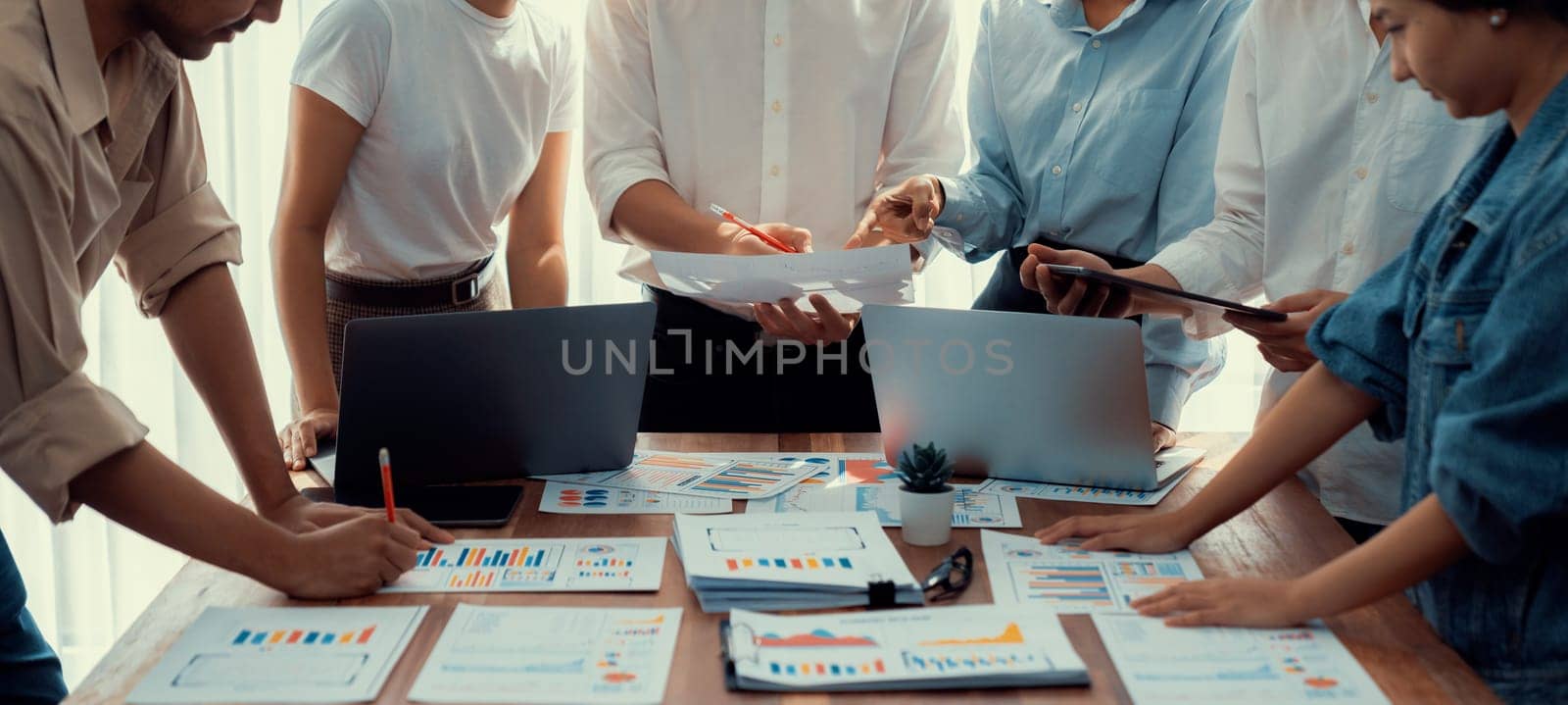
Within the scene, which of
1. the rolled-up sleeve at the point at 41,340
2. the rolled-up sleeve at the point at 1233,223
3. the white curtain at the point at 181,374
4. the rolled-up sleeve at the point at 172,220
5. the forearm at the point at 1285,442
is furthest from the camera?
the white curtain at the point at 181,374

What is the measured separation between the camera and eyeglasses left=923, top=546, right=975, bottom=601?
52.6 inches

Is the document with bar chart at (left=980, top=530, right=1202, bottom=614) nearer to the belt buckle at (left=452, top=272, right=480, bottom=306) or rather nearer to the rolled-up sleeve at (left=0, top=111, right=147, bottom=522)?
the rolled-up sleeve at (left=0, top=111, right=147, bottom=522)

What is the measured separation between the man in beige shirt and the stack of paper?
33 centimetres

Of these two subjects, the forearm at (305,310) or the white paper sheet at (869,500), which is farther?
the forearm at (305,310)

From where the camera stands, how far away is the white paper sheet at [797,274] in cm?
174

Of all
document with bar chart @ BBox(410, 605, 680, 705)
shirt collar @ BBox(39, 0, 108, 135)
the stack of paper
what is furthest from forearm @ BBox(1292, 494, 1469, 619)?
shirt collar @ BBox(39, 0, 108, 135)


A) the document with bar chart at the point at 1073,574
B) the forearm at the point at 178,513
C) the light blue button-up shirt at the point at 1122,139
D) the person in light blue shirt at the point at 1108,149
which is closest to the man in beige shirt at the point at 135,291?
the forearm at the point at 178,513

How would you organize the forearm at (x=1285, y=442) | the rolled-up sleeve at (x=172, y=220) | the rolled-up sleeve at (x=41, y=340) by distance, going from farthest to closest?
1. the rolled-up sleeve at (x=172, y=220)
2. the forearm at (x=1285, y=442)
3. the rolled-up sleeve at (x=41, y=340)

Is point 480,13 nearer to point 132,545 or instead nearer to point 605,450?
point 605,450

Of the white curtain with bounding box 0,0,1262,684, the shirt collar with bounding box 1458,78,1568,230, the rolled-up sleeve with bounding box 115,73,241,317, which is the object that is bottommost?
the white curtain with bounding box 0,0,1262,684

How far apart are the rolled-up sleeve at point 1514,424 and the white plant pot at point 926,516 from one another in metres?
0.53

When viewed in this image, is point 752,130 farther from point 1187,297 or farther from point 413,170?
point 1187,297

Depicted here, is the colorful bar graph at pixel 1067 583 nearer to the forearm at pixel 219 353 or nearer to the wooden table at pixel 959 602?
the wooden table at pixel 959 602

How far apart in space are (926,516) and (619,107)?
1.13 m
